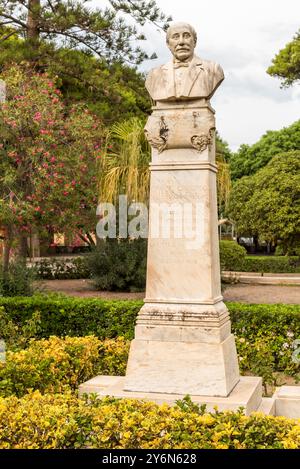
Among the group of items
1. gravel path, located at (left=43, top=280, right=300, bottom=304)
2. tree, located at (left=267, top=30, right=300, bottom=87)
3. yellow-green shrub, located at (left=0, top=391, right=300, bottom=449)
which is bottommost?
gravel path, located at (left=43, top=280, right=300, bottom=304)

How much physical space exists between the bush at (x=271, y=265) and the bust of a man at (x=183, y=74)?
81.4ft

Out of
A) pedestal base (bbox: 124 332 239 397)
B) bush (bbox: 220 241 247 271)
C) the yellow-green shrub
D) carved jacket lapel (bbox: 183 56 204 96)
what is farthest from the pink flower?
bush (bbox: 220 241 247 271)

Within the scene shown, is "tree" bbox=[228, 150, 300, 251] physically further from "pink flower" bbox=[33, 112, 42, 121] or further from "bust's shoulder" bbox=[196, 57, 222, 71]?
"bust's shoulder" bbox=[196, 57, 222, 71]


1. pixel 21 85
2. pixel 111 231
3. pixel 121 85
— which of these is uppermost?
pixel 121 85

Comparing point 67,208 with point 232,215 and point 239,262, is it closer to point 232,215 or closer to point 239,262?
point 239,262

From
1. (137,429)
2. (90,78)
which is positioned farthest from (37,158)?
(137,429)

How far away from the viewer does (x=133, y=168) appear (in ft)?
62.2

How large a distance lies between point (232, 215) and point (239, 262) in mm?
5690

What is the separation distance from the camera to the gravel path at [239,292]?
19156 millimetres

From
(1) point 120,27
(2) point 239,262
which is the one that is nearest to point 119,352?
(1) point 120,27

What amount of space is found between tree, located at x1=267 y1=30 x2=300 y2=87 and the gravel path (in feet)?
40.3

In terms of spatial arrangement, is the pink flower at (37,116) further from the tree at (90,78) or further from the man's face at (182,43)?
the man's face at (182,43)

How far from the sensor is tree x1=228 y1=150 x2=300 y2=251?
96.1ft

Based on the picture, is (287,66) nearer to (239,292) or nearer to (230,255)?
(230,255)
